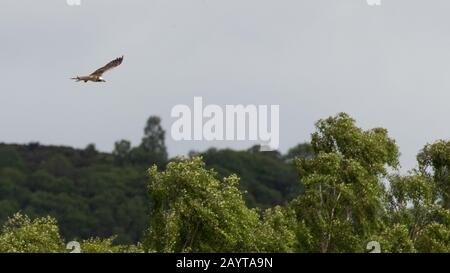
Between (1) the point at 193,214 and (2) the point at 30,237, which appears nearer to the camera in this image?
(2) the point at 30,237

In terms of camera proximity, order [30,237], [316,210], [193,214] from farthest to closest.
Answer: [316,210], [193,214], [30,237]

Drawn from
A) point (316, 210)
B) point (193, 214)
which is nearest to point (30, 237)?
point (193, 214)

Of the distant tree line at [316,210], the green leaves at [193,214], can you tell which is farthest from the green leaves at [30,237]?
the green leaves at [193,214]

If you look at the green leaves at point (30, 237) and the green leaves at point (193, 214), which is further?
→ the green leaves at point (193, 214)

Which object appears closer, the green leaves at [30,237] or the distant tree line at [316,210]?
the green leaves at [30,237]

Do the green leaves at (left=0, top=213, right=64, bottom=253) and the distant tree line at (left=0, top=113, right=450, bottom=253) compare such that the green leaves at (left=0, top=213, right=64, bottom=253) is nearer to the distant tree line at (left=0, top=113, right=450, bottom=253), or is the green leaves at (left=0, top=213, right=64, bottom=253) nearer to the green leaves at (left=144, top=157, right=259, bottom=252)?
the distant tree line at (left=0, top=113, right=450, bottom=253)

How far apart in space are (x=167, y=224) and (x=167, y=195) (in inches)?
63.3

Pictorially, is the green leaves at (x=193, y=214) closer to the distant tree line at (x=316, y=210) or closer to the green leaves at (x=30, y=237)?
the distant tree line at (x=316, y=210)

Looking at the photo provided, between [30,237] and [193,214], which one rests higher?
[193,214]

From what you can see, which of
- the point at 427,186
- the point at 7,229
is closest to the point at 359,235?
the point at 427,186

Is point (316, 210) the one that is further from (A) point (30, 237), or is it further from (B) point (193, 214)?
(A) point (30, 237)

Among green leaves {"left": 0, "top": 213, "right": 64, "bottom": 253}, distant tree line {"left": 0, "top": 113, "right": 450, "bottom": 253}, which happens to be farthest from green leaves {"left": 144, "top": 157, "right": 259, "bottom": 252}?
green leaves {"left": 0, "top": 213, "right": 64, "bottom": 253}
